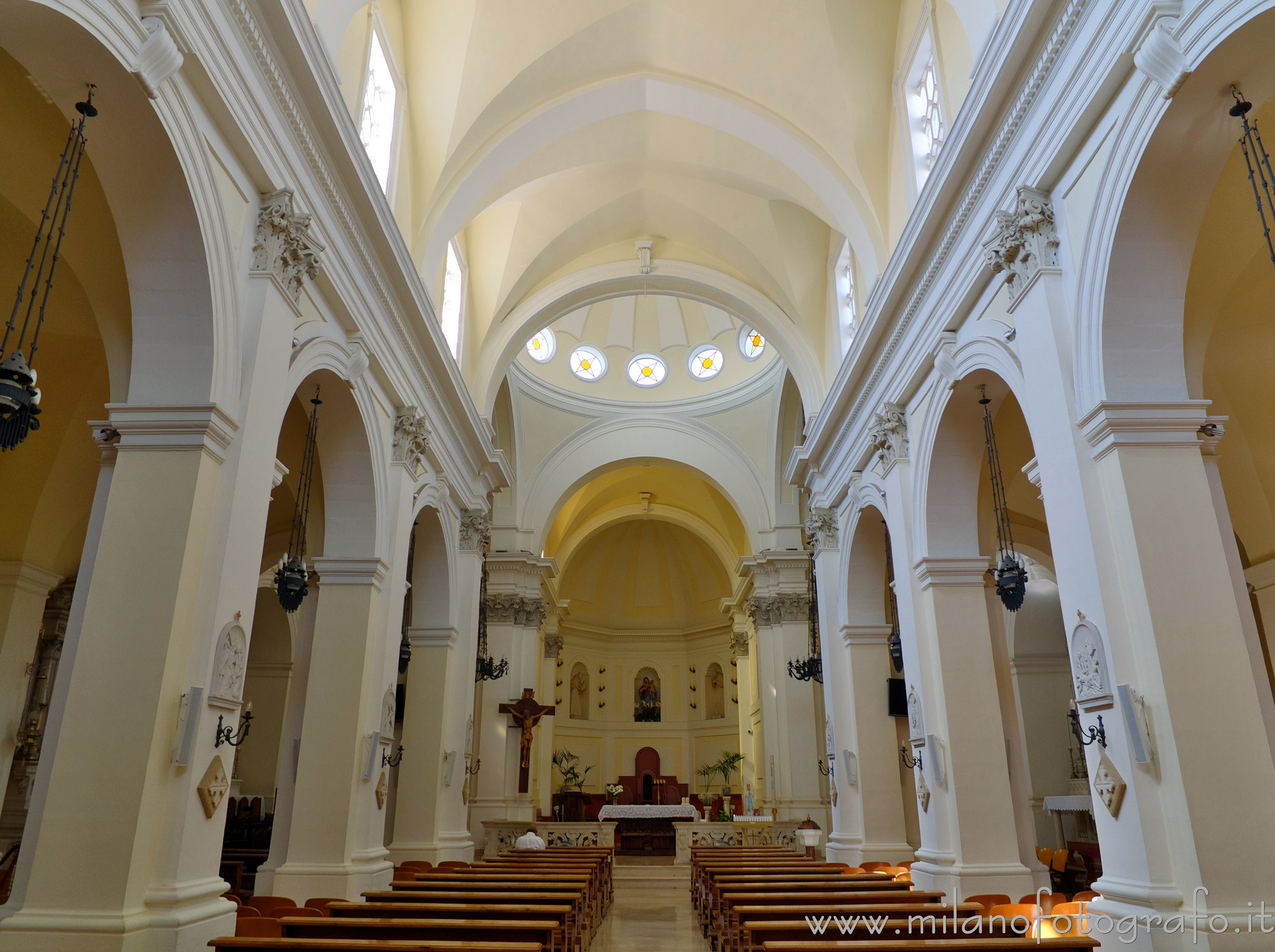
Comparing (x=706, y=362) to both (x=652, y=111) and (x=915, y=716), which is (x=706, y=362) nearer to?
(x=652, y=111)

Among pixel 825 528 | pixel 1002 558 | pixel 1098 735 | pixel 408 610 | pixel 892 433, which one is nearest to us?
pixel 1098 735

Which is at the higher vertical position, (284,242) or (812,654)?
(284,242)

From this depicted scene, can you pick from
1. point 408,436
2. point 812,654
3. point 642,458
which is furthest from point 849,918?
point 642,458

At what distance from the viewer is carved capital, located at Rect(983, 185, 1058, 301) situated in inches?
287

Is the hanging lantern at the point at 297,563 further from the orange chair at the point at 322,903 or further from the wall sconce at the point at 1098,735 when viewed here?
the wall sconce at the point at 1098,735

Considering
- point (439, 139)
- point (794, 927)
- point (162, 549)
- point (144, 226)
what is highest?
point (439, 139)

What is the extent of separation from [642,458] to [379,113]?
14.9m

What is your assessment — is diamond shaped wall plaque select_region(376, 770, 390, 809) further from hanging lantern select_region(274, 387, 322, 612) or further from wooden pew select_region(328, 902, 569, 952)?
wooden pew select_region(328, 902, 569, 952)

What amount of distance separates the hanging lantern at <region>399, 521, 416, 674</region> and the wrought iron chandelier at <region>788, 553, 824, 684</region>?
22.8 feet

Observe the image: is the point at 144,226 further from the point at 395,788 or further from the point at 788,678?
the point at 788,678

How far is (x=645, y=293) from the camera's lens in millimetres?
17812

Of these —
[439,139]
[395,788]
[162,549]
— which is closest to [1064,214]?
Result: [162,549]

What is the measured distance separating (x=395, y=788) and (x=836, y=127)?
12.2 meters

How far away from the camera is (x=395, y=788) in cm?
1474
